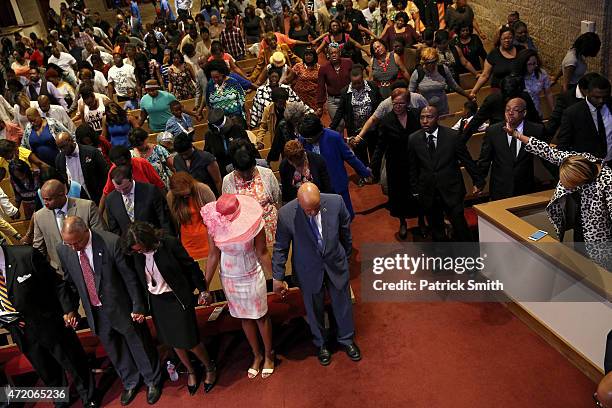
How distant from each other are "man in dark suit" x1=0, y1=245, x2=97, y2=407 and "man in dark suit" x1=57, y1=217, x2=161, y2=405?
0.18 meters

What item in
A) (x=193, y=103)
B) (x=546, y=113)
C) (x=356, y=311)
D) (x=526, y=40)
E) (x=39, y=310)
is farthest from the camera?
(x=193, y=103)

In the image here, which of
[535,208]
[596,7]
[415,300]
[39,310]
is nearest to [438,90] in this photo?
[535,208]

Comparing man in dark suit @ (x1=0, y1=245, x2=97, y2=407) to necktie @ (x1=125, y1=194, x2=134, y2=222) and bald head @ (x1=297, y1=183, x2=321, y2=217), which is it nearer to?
necktie @ (x1=125, y1=194, x2=134, y2=222)

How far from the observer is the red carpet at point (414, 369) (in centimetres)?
427

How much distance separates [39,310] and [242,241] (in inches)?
70.6

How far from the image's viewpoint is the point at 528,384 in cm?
427

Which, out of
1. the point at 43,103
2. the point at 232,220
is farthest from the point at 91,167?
the point at 232,220

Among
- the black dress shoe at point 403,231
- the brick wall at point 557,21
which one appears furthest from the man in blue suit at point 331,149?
the brick wall at point 557,21

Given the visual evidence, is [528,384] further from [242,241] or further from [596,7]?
[596,7]

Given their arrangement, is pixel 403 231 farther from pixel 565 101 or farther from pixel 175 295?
pixel 175 295

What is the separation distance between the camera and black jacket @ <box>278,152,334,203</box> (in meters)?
5.10

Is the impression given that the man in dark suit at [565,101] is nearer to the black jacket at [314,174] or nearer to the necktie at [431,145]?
the necktie at [431,145]

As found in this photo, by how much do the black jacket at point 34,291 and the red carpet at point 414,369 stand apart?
2.83 ft

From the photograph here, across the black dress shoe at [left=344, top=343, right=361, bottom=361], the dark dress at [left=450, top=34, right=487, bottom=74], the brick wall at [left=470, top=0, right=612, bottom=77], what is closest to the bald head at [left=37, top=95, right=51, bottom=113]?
the black dress shoe at [left=344, top=343, right=361, bottom=361]
